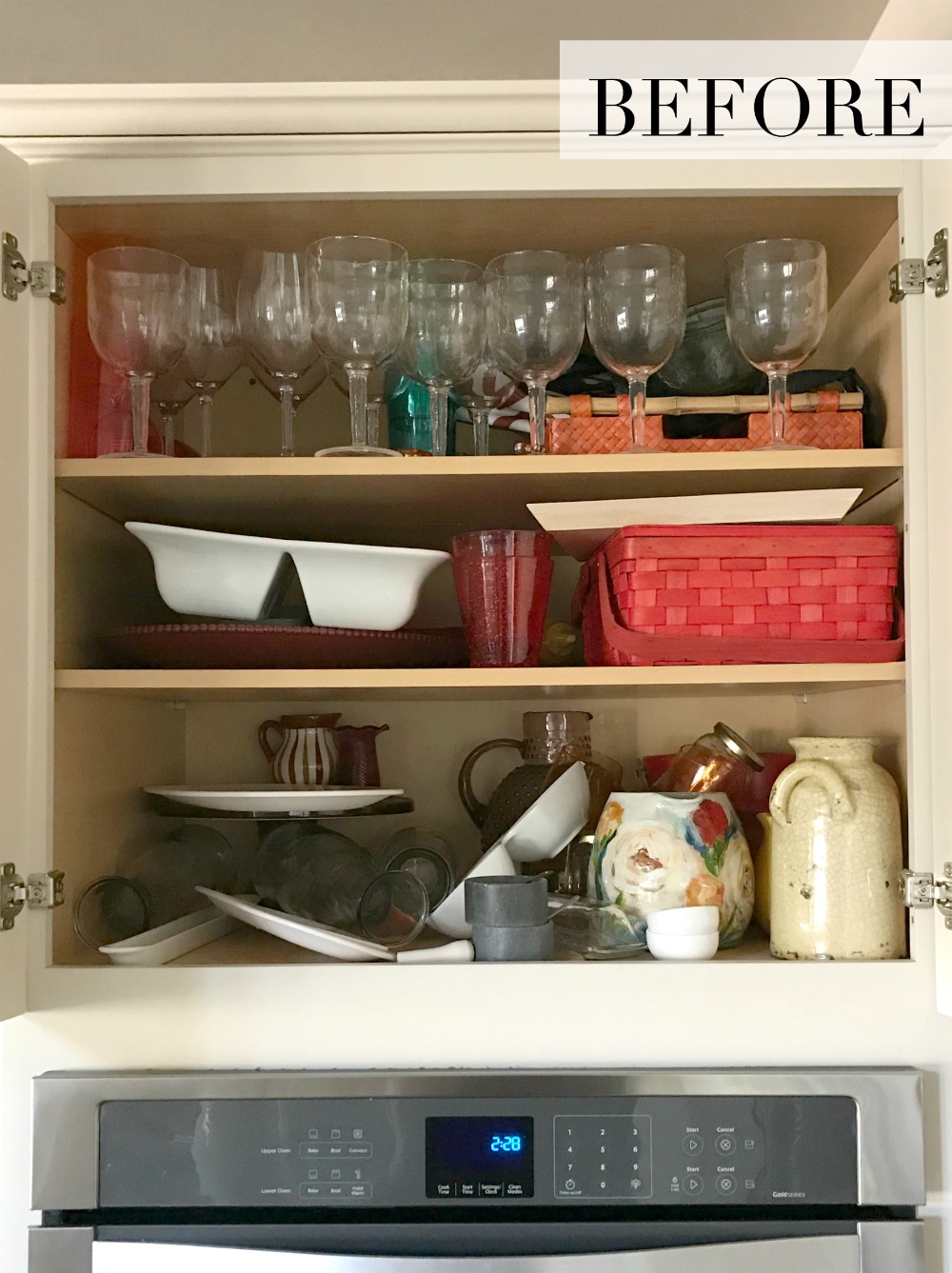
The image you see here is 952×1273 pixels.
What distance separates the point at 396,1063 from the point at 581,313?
708mm

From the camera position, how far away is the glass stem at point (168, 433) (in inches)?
47.5

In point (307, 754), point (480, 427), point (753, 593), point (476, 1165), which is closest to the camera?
point (476, 1165)

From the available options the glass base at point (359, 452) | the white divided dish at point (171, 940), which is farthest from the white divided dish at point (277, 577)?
the white divided dish at point (171, 940)

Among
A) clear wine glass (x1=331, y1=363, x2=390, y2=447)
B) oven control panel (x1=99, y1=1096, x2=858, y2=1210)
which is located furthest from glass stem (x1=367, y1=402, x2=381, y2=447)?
oven control panel (x1=99, y1=1096, x2=858, y2=1210)

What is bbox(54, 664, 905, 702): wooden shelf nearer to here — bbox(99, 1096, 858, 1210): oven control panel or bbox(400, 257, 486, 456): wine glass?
bbox(400, 257, 486, 456): wine glass

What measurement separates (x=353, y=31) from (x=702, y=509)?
63 cm

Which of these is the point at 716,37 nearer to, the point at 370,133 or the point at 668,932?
the point at 370,133

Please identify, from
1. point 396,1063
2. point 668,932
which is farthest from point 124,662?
point 668,932

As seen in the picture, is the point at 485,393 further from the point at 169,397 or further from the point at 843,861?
the point at 843,861

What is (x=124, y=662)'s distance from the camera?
1164 millimetres

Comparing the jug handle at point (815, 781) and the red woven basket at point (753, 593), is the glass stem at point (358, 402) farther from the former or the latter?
the jug handle at point (815, 781)

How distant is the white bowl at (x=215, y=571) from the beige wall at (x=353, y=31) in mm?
538

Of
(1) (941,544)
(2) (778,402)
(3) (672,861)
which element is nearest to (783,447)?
(2) (778,402)

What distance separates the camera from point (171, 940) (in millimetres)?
1077
